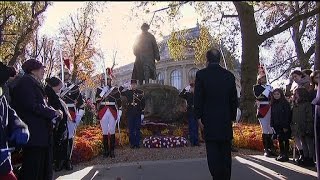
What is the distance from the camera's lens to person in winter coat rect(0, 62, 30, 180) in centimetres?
471

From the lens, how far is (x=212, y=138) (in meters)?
6.48

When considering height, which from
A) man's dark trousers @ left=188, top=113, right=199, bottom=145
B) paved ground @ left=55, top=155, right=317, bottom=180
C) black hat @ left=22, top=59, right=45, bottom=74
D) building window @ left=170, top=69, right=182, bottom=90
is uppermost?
building window @ left=170, top=69, right=182, bottom=90

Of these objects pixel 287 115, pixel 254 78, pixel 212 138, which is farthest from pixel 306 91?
pixel 254 78

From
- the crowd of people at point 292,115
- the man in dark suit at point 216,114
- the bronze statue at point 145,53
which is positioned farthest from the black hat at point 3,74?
the bronze statue at point 145,53

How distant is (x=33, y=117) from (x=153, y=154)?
548cm

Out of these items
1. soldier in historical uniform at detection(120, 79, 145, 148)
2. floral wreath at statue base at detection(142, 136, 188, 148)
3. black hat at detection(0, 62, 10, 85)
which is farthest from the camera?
soldier in historical uniform at detection(120, 79, 145, 148)

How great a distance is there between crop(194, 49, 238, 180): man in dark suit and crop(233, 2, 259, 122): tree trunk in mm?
9904

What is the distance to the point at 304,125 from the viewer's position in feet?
28.7

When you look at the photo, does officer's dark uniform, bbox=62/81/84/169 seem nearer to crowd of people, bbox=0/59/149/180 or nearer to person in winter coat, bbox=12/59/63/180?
crowd of people, bbox=0/59/149/180

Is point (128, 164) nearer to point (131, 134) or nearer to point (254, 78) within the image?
point (131, 134)

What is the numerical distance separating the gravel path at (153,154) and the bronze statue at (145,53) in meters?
3.40

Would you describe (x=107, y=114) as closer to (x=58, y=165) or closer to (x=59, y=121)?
(x=58, y=165)

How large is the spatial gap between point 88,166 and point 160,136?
374 cm

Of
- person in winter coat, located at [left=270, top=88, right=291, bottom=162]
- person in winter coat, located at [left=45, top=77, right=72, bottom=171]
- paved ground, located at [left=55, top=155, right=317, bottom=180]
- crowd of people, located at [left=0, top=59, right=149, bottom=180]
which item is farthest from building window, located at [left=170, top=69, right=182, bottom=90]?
person in winter coat, located at [left=45, top=77, right=72, bottom=171]
